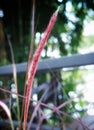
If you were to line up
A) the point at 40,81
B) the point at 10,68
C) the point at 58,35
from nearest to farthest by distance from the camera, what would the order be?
1. the point at 10,68
2. the point at 58,35
3. the point at 40,81

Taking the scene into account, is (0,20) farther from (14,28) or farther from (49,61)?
(49,61)

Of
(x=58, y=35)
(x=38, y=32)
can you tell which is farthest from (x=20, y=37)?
(x=38, y=32)

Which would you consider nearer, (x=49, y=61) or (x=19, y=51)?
(x=49, y=61)

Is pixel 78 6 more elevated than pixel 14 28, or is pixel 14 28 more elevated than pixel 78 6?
pixel 78 6

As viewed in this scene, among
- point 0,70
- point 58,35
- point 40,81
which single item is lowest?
point 40,81

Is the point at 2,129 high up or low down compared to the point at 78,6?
down

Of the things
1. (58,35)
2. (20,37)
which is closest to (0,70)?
(58,35)

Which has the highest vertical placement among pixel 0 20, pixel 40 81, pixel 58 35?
pixel 0 20

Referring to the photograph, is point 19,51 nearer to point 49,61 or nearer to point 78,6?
point 78,6

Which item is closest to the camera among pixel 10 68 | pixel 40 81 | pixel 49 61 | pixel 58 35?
pixel 49 61
